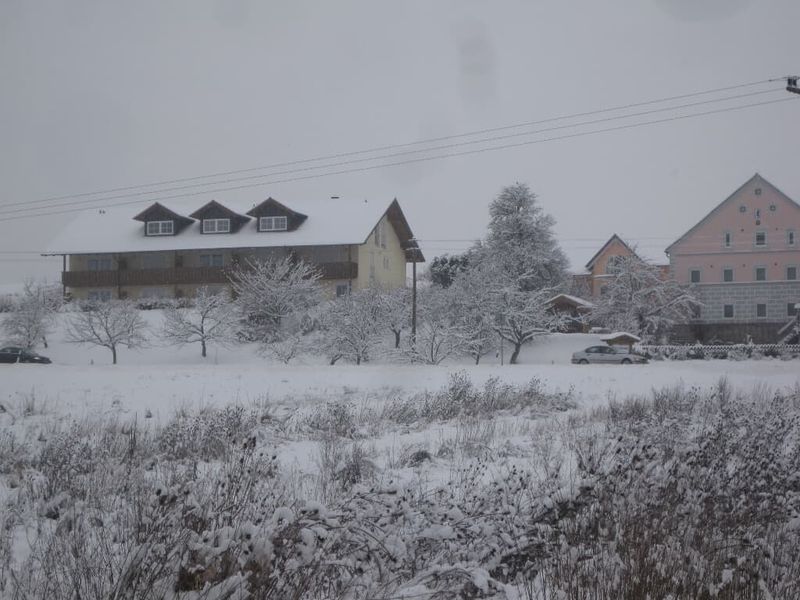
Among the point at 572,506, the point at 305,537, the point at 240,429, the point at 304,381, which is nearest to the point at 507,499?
the point at 572,506

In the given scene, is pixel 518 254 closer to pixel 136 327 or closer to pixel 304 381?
pixel 136 327

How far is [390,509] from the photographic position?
368 cm

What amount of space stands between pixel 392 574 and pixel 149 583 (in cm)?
141

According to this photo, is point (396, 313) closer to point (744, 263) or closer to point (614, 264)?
point (614, 264)

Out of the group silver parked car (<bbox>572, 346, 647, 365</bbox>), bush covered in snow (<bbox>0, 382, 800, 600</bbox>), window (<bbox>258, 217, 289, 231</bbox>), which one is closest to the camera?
bush covered in snow (<bbox>0, 382, 800, 600</bbox>)

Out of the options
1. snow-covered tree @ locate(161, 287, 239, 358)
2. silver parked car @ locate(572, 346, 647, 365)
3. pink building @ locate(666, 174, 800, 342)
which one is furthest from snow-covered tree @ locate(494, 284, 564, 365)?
snow-covered tree @ locate(161, 287, 239, 358)

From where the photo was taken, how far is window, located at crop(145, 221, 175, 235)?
45875 millimetres

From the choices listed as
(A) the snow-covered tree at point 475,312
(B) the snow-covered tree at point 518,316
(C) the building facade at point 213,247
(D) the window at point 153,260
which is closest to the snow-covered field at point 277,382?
(A) the snow-covered tree at point 475,312

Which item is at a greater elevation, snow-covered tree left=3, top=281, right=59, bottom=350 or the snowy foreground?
snow-covered tree left=3, top=281, right=59, bottom=350

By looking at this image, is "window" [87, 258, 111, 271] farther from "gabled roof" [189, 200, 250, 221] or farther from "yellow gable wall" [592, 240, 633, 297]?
"yellow gable wall" [592, 240, 633, 297]

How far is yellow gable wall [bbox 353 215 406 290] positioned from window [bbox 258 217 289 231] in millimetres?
6031

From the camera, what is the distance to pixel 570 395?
1590 cm

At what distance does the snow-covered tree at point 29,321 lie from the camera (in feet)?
104

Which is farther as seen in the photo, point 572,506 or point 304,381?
point 304,381
